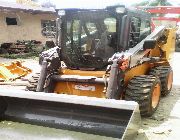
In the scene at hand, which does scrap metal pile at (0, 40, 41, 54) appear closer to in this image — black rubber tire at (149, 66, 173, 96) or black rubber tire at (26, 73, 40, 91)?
black rubber tire at (26, 73, 40, 91)

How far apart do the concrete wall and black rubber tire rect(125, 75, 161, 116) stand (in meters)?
13.5

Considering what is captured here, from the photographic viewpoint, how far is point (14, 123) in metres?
5.08

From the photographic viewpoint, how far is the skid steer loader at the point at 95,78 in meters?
4.60

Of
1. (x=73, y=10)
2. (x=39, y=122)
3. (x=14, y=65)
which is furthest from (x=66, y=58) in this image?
(x=14, y=65)

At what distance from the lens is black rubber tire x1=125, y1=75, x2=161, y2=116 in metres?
5.70

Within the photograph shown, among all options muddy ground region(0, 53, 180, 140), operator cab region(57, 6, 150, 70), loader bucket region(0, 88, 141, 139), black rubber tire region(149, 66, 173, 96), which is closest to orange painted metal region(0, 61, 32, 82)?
operator cab region(57, 6, 150, 70)

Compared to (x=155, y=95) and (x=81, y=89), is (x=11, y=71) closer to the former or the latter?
(x=81, y=89)

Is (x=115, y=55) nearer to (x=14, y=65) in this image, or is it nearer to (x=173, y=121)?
(x=173, y=121)

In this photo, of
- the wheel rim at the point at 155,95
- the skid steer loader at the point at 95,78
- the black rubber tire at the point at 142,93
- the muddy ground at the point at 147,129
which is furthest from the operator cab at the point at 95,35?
the muddy ground at the point at 147,129

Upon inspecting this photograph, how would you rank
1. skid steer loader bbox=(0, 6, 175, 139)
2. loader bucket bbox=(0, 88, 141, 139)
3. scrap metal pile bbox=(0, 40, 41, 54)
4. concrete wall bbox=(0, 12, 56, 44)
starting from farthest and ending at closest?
concrete wall bbox=(0, 12, 56, 44) < scrap metal pile bbox=(0, 40, 41, 54) < skid steer loader bbox=(0, 6, 175, 139) < loader bucket bbox=(0, 88, 141, 139)

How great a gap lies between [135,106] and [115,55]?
5.72 feet

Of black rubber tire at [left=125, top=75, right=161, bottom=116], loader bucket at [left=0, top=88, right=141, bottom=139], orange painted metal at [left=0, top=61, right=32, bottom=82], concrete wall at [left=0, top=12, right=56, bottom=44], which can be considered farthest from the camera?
concrete wall at [left=0, top=12, right=56, bottom=44]

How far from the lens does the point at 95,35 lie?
20.9 ft

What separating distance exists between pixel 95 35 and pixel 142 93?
1502 mm
